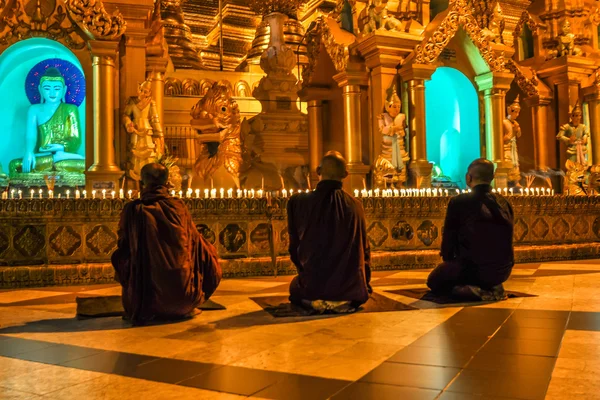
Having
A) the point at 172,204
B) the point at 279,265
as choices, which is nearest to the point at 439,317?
the point at 172,204

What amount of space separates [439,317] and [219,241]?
439 cm

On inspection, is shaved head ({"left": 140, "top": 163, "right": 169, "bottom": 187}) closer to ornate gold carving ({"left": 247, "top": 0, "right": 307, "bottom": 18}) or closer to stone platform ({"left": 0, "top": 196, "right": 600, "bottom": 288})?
stone platform ({"left": 0, "top": 196, "right": 600, "bottom": 288})

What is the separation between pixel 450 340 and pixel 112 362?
213 cm

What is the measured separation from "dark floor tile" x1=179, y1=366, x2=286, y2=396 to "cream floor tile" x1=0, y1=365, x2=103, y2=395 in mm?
574

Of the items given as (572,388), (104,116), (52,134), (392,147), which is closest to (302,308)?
(572,388)

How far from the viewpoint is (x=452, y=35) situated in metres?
11.8

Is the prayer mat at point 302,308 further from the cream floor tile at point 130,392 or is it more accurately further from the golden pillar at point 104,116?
the golden pillar at point 104,116

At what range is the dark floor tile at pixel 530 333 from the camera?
3.90 metres

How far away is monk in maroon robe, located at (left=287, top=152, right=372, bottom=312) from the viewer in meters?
5.07

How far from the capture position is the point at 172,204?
16.5 feet

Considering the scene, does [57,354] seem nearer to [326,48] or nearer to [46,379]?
[46,379]

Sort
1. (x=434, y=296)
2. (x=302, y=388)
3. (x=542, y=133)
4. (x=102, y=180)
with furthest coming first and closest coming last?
1. (x=542, y=133)
2. (x=102, y=180)
3. (x=434, y=296)
4. (x=302, y=388)

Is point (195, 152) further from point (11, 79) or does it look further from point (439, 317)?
point (439, 317)

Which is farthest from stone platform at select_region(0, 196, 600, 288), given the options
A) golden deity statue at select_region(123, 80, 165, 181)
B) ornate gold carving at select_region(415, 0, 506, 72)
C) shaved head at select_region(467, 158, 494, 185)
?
ornate gold carving at select_region(415, 0, 506, 72)
